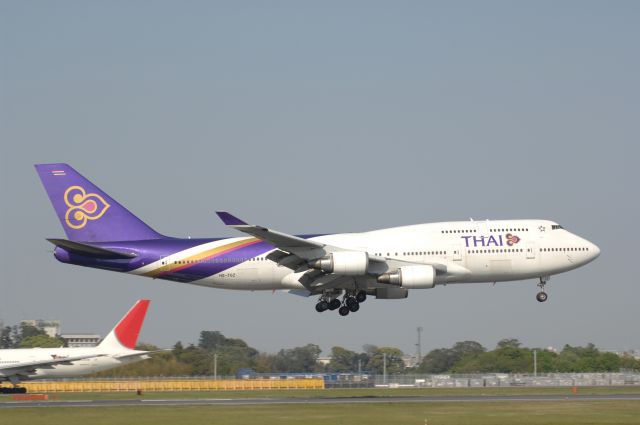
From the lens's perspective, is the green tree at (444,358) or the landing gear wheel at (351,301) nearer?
the landing gear wheel at (351,301)

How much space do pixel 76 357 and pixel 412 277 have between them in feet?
78.8

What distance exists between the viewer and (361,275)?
52375 mm

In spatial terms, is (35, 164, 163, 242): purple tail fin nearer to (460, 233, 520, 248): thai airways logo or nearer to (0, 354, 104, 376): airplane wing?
(0, 354, 104, 376): airplane wing

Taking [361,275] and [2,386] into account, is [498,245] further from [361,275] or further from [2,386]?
[2,386]

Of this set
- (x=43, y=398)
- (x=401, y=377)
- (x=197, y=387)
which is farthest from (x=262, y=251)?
(x=401, y=377)

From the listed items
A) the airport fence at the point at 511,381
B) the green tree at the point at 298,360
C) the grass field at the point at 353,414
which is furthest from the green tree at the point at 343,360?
the grass field at the point at 353,414

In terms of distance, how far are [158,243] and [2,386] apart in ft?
61.7

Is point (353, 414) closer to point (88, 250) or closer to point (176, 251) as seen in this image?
point (176, 251)

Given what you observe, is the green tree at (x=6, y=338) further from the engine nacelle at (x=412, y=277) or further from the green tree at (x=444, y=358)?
the engine nacelle at (x=412, y=277)

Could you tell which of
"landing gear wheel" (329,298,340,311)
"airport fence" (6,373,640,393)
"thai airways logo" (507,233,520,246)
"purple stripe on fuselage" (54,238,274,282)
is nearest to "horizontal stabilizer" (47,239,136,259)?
"purple stripe on fuselage" (54,238,274,282)

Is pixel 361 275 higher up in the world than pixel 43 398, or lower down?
higher up

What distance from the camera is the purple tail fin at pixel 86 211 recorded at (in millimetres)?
56875

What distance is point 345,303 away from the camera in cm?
A: 5553

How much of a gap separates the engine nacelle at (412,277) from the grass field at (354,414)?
25.0 feet
